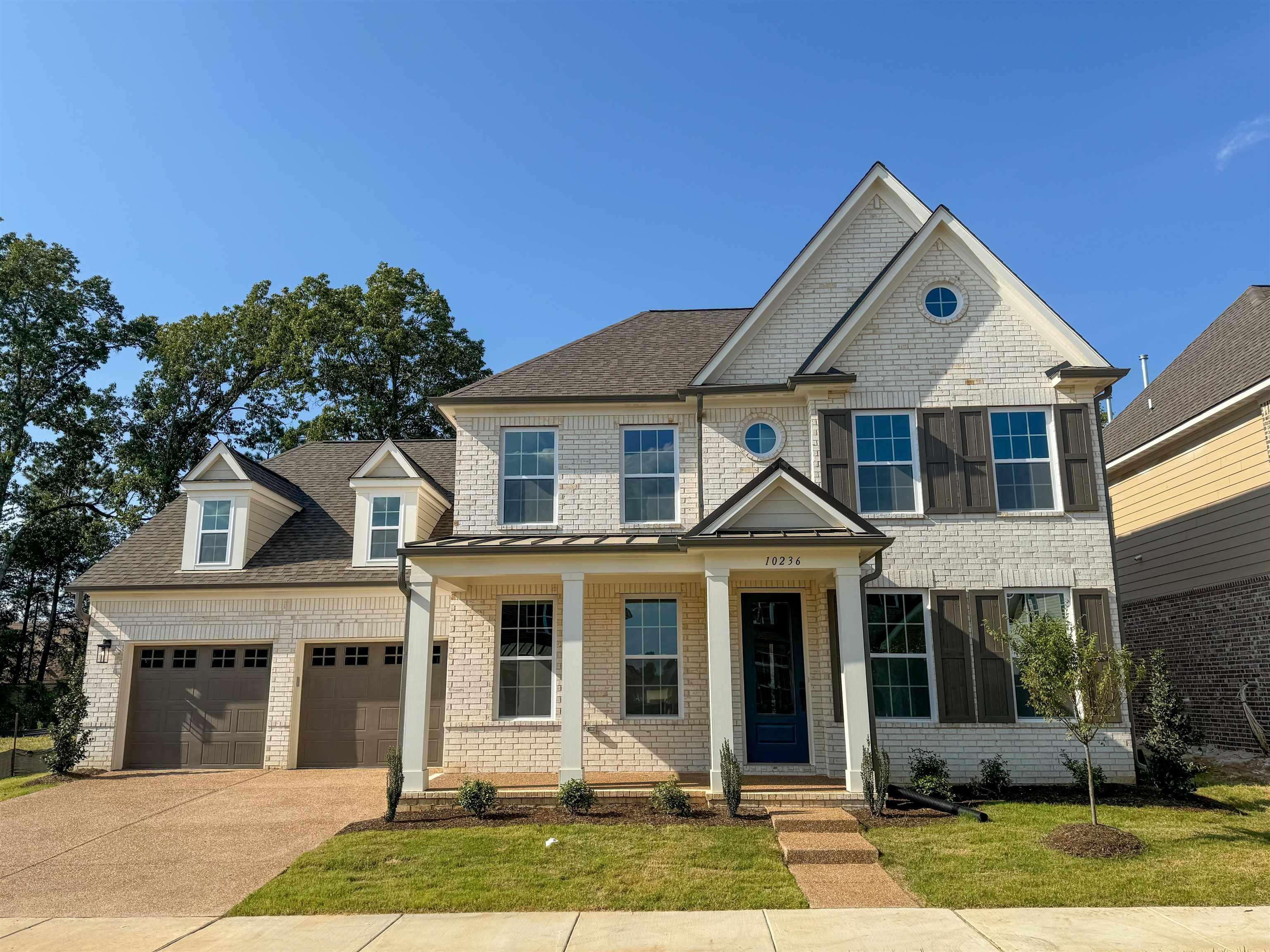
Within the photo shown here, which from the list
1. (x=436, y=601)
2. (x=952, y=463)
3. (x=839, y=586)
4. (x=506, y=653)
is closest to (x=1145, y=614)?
(x=952, y=463)

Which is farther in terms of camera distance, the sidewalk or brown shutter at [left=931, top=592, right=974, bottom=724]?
brown shutter at [left=931, top=592, right=974, bottom=724]

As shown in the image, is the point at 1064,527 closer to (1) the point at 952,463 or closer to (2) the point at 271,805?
(1) the point at 952,463

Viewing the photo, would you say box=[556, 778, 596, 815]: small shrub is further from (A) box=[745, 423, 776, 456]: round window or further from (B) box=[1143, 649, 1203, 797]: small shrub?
(B) box=[1143, 649, 1203, 797]: small shrub

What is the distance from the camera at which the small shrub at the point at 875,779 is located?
10570 mm

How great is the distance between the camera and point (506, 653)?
46.4 ft

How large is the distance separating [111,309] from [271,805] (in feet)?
79.8

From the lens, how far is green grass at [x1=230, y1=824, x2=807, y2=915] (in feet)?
25.7

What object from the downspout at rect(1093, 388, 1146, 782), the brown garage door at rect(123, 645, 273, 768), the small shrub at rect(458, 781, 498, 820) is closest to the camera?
the small shrub at rect(458, 781, 498, 820)

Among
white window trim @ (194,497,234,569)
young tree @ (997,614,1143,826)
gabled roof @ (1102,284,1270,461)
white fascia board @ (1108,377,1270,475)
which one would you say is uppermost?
gabled roof @ (1102,284,1270,461)

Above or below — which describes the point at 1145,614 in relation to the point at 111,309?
below

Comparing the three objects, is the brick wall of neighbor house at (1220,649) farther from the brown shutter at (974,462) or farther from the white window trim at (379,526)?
the white window trim at (379,526)

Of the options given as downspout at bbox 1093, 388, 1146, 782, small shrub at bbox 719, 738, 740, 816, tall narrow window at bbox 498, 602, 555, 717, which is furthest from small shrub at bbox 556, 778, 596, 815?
downspout at bbox 1093, 388, 1146, 782

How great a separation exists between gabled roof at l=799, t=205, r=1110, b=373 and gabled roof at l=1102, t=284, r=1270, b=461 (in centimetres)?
334

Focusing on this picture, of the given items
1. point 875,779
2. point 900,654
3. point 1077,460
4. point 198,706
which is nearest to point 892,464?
point 1077,460
